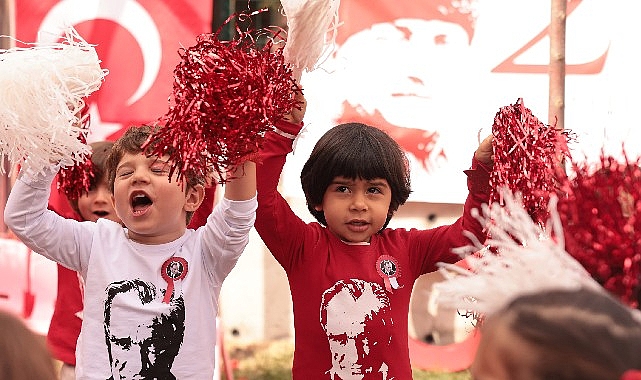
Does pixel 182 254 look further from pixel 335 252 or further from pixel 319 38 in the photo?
pixel 319 38

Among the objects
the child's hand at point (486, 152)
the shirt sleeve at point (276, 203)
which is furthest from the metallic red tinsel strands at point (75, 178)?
the child's hand at point (486, 152)

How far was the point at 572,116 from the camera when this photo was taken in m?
4.83

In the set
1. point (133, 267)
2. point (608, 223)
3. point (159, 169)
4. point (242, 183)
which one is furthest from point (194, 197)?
point (608, 223)

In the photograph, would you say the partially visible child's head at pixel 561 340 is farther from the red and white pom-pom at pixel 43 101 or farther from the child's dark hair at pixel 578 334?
the red and white pom-pom at pixel 43 101

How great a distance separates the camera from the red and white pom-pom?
2.60 m

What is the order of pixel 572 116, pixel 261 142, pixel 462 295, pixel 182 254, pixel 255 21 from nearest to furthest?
1. pixel 462 295
2. pixel 261 142
3. pixel 182 254
4. pixel 572 116
5. pixel 255 21

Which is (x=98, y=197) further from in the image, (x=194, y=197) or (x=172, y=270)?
(x=172, y=270)

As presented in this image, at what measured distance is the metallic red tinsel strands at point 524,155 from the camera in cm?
252

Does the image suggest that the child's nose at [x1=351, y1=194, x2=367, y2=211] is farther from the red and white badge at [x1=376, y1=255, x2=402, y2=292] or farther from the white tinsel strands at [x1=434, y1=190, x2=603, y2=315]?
the white tinsel strands at [x1=434, y1=190, x2=603, y2=315]

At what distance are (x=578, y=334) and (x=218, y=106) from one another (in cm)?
118

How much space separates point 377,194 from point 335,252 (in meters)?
0.21

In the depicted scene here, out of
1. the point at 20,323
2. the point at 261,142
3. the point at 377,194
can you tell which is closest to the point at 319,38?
the point at 261,142

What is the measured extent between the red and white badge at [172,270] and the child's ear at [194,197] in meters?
0.18

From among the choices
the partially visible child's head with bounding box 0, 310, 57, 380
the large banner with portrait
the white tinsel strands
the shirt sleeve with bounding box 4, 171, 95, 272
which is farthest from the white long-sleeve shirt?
the large banner with portrait
